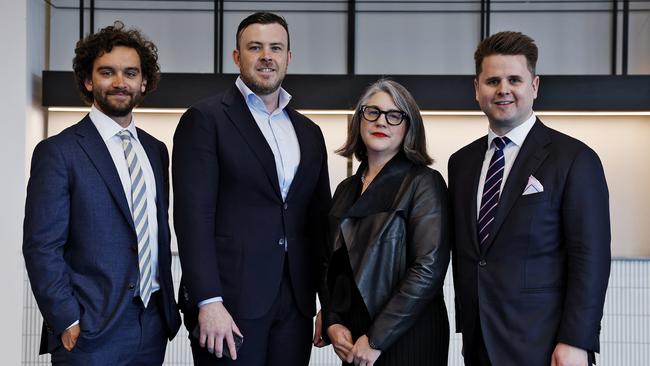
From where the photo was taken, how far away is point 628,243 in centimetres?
788

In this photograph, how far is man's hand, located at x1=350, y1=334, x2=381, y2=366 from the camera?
2607 millimetres

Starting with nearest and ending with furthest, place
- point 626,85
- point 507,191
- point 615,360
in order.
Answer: point 507,191, point 615,360, point 626,85

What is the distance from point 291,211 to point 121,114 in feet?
2.28

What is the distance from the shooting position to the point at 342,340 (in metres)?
2.70

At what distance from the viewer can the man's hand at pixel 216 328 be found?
2588mm

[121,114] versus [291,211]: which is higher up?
[121,114]

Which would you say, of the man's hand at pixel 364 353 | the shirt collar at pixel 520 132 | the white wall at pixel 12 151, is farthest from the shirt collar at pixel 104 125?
the white wall at pixel 12 151

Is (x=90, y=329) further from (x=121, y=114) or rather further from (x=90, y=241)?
(x=121, y=114)

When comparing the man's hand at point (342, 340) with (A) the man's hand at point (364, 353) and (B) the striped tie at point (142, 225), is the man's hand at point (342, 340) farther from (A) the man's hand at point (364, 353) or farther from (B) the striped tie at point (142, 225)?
(B) the striped tie at point (142, 225)

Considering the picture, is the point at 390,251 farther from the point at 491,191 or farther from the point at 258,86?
the point at 258,86

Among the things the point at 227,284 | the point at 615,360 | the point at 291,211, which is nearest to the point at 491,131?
the point at 291,211

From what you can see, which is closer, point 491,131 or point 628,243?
point 491,131

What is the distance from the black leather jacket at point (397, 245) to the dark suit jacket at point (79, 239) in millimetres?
760

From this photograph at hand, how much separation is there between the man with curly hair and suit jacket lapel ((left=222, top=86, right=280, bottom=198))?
35 cm
